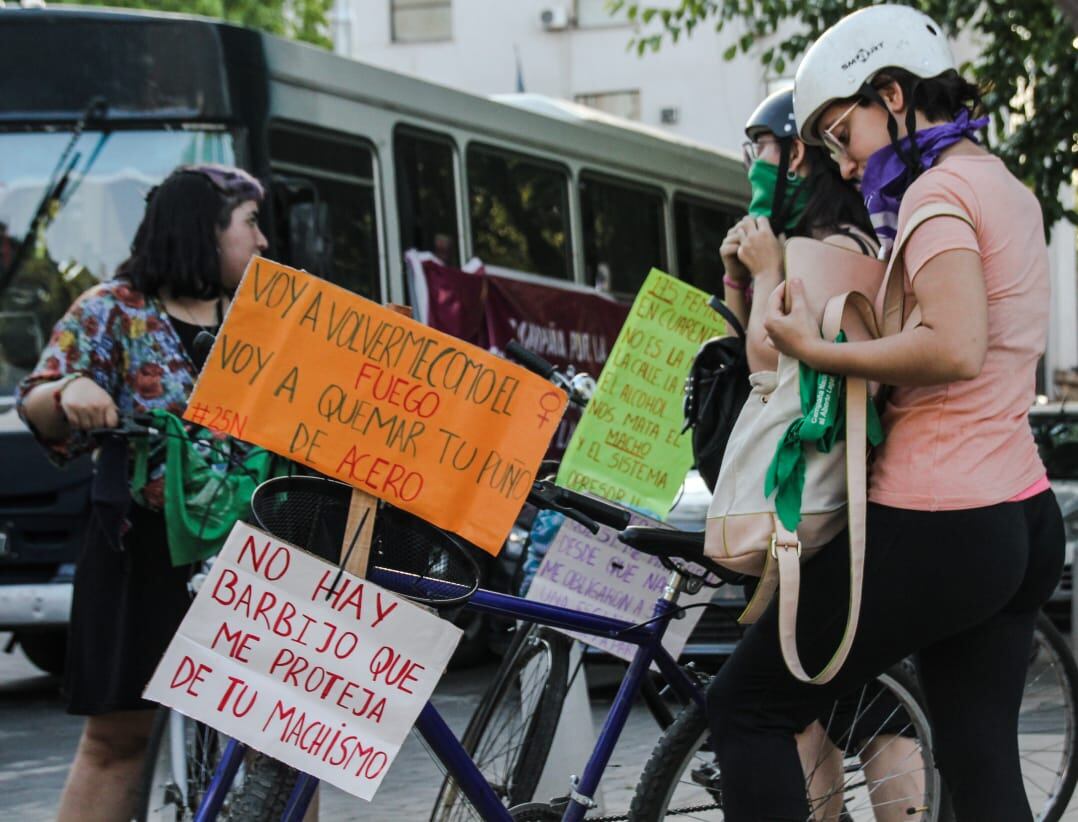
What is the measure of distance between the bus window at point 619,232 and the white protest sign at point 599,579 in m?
8.21

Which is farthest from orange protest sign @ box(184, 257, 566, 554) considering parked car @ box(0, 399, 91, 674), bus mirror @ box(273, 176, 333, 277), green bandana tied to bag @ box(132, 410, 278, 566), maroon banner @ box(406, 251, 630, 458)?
maroon banner @ box(406, 251, 630, 458)

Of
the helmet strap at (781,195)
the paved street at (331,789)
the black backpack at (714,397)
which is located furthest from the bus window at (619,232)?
the black backpack at (714,397)

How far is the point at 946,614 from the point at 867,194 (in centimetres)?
77

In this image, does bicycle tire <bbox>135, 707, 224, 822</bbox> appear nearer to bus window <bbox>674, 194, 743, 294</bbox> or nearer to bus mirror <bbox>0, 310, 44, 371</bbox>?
bus mirror <bbox>0, 310, 44, 371</bbox>

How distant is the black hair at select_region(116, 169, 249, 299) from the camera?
4395 mm

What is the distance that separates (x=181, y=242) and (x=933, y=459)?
2.01 metres

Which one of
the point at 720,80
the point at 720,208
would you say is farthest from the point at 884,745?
the point at 720,80

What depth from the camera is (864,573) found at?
10.5ft

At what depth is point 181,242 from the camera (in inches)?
173

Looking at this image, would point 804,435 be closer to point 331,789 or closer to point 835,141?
point 835,141

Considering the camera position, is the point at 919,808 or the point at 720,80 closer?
the point at 919,808

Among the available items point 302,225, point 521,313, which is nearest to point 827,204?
point 302,225

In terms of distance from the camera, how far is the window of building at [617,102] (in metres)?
31.1

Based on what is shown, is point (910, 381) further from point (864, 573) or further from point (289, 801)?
point (289, 801)
